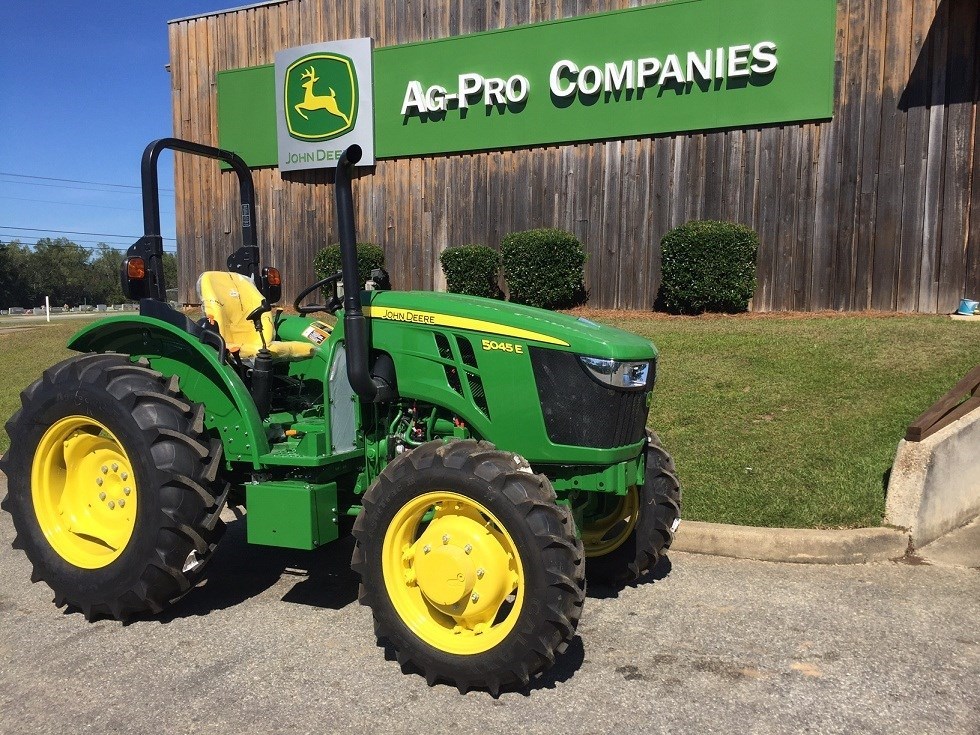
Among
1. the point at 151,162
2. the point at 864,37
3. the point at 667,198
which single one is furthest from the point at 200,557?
the point at 864,37

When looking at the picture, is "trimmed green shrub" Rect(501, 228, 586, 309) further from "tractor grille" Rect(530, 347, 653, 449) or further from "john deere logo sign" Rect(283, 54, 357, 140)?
"tractor grille" Rect(530, 347, 653, 449)

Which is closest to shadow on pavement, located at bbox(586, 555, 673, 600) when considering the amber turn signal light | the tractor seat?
the tractor seat

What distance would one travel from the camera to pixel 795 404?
23.7 ft

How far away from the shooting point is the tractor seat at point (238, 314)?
4676mm

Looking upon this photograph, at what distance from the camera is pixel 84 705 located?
3252 millimetres

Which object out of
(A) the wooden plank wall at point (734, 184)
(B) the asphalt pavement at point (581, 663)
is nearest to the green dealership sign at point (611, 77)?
(A) the wooden plank wall at point (734, 184)

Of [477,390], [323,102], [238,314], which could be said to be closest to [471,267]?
[323,102]

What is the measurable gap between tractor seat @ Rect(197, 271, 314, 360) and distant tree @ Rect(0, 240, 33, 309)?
83068 millimetres

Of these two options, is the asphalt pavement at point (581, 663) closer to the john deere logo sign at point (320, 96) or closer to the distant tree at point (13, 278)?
the john deere logo sign at point (320, 96)

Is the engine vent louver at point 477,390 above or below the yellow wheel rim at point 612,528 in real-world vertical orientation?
above

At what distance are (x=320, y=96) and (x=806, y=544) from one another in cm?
1233

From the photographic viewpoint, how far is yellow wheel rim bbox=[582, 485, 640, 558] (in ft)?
14.5

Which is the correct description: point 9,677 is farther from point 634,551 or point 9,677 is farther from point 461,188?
point 461,188

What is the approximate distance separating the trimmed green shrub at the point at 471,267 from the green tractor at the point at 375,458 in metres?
8.00
